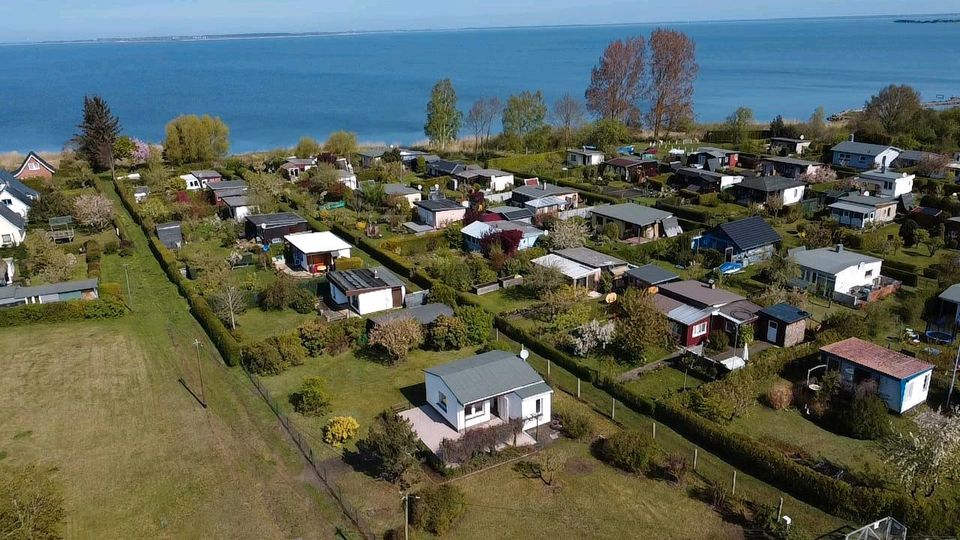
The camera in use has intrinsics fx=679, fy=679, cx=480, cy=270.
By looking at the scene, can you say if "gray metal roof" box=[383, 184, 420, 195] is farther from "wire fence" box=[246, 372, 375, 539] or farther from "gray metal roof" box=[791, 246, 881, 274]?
"gray metal roof" box=[791, 246, 881, 274]

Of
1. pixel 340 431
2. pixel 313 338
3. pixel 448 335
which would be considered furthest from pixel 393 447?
pixel 313 338

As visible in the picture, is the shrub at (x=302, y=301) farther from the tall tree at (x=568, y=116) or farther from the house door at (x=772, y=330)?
the tall tree at (x=568, y=116)

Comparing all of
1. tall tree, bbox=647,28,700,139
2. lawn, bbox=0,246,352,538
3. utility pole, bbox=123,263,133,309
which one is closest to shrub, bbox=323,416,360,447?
lawn, bbox=0,246,352,538

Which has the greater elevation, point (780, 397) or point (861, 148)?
point (861, 148)

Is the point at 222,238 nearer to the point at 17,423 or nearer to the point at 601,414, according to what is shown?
the point at 17,423

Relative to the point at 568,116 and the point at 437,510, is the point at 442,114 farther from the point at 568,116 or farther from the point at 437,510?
the point at 437,510
